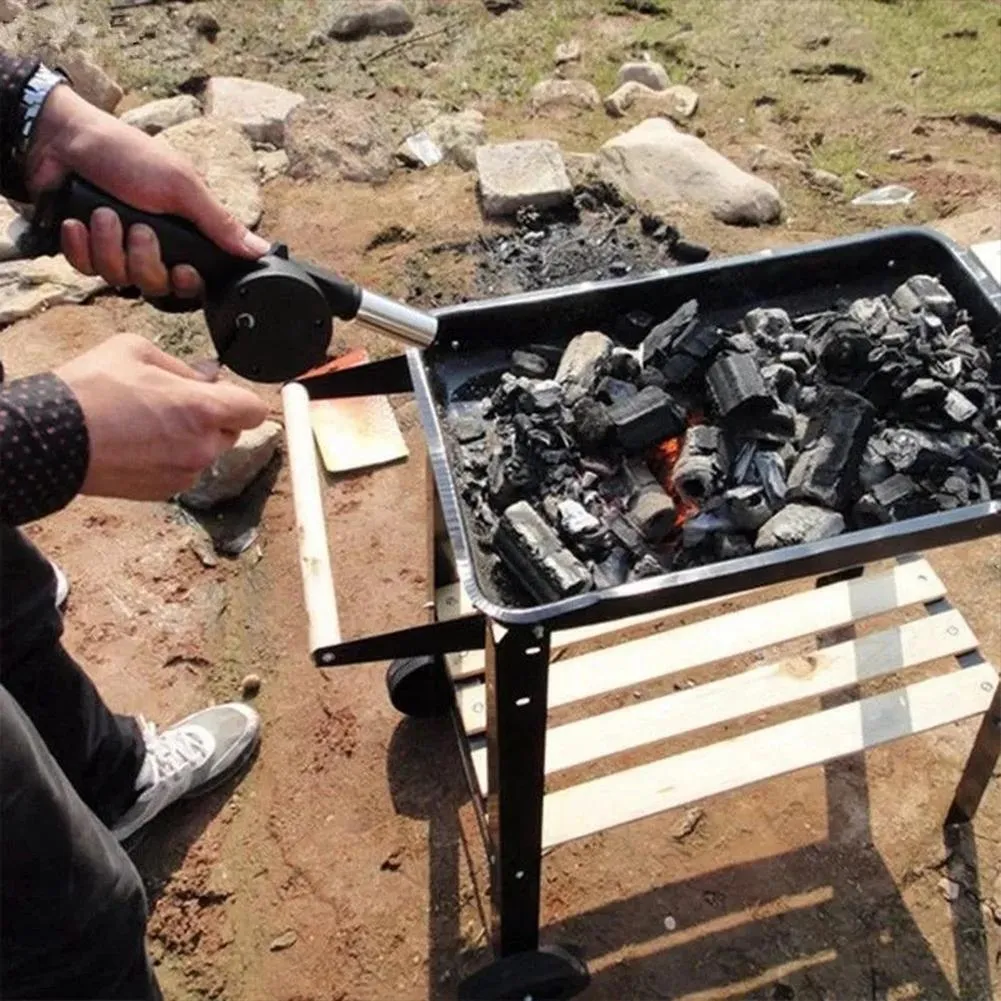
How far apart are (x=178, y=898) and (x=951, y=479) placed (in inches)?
71.8

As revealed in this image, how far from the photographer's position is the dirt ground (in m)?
2.30

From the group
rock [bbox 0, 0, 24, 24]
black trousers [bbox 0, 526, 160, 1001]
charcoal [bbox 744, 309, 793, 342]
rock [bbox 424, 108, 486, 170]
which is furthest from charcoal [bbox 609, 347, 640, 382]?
rock [bbox 0, 0, 24, 24]

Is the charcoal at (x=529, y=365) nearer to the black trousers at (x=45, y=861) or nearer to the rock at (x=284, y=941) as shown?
the black trousers at (x=45, y=861)

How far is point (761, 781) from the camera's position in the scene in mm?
2189

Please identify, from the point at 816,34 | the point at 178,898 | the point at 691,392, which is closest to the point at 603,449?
the point at 691,392

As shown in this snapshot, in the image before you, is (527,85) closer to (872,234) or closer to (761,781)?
(872,234)

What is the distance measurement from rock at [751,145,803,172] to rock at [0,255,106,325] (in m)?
2.56

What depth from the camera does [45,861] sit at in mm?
1585

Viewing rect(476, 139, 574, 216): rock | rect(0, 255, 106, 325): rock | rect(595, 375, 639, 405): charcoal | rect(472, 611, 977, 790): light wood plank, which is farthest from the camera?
rect(476, 139, 574, 216): rock

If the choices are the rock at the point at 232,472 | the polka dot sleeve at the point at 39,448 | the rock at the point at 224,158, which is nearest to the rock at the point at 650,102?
the rock at the point at 224,158

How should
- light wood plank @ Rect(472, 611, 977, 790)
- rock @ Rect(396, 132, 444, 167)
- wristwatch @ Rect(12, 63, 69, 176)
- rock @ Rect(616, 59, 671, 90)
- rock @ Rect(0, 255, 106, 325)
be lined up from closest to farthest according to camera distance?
wristwatch @ Rect(12, 63, 69, 176)
light wood plank @ Rect(472, 611, 977, 790)
rock @ Rect(0, 255, 106, 325)
rock @ Rect(396, 132, 444, 167)
rock @ Rect(616, 59, 671, 90)

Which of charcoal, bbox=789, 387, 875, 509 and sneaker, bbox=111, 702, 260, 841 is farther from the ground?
charcoal, bbox=789, 387, 875, 509

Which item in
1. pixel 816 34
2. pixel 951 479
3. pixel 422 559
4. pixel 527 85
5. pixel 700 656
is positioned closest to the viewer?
pixel 951 479

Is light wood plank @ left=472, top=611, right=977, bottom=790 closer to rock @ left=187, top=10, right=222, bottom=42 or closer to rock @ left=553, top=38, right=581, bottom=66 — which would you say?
rock @ left=553, top=38, right=581, bottom=66
